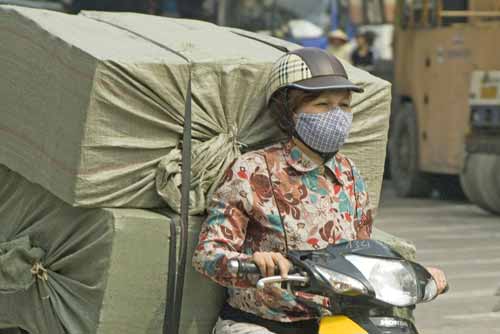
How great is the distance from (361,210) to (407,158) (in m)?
14.0

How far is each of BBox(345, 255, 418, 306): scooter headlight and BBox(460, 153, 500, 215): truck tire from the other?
36.7 ft

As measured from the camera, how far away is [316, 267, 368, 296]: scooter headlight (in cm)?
375

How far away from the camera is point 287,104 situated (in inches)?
175

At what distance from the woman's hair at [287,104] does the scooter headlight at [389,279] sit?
2.36ft

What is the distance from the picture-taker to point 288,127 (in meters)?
4.49

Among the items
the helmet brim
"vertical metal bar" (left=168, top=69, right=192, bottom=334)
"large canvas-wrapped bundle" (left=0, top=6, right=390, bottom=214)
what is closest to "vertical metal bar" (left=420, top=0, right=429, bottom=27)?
"large canvas-wrapped bundle" (left=0, top=6, right=390, bottom=214)

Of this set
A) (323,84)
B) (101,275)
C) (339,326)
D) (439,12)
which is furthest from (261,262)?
(439,12)

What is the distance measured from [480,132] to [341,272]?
12.2 metres

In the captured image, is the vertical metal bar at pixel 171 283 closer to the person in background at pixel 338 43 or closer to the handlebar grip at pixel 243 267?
the handlebar grip at pixel 243 267

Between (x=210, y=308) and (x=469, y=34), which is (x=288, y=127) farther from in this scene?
(x=469, y=34)

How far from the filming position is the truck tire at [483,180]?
591 inches

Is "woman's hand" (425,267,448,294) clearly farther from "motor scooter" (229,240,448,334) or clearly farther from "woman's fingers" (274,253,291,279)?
"woman's fingers" (274,253,291,279)

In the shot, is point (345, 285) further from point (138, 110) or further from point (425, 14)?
point (425, 14)

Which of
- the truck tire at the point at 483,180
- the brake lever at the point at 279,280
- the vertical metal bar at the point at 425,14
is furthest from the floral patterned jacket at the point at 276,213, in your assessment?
the vertical metal bar at the point at 425,14
